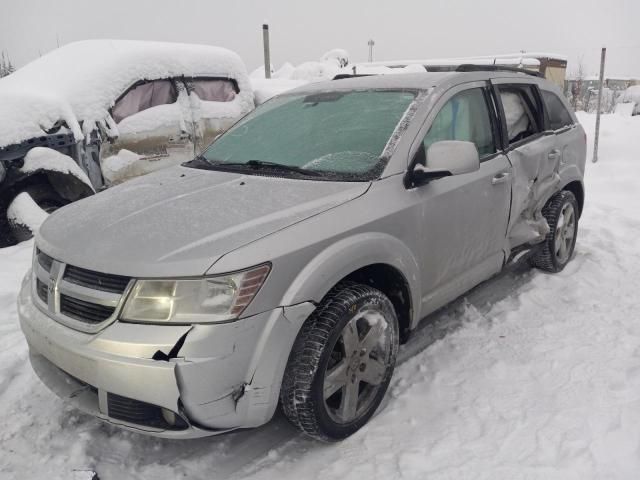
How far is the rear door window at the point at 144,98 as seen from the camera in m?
5.63

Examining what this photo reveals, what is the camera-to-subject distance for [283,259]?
7.01ft

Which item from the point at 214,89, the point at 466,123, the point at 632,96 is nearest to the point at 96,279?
the point at 466,123

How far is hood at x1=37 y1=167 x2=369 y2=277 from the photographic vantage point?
208cm

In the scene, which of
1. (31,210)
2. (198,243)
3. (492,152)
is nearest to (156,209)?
(198,243)

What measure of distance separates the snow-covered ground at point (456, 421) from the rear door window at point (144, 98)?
247cm

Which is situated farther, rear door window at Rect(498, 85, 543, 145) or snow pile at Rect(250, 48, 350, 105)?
snow pile at Rect(250, 48, 350, 105)

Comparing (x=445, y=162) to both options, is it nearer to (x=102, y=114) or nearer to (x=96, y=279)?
(x=96, y=279)

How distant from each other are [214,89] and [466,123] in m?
4.10

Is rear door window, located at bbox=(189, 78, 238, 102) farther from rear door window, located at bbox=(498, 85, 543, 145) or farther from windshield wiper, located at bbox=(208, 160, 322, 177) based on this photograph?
rear door window, located at bbox=(498, 85, 543, 145)

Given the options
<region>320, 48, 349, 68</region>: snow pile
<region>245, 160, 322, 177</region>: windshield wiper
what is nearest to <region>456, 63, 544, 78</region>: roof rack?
<region>245, 160, 322, 177</region>: windshield wiper

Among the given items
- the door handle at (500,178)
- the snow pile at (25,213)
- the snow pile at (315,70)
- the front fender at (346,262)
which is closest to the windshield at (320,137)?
the front fender at (346,262)

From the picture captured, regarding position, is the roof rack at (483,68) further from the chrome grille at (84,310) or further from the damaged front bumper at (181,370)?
the chrome grille at (84,310)

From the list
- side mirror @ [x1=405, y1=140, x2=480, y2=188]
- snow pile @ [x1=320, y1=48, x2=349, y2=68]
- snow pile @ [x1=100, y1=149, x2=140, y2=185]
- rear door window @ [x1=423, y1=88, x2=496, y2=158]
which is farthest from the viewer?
snow pile @ [x1=320, y1=48, x2=349, y2=68]

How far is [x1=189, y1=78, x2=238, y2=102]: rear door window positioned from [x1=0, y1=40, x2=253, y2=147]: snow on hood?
88 millimetres
